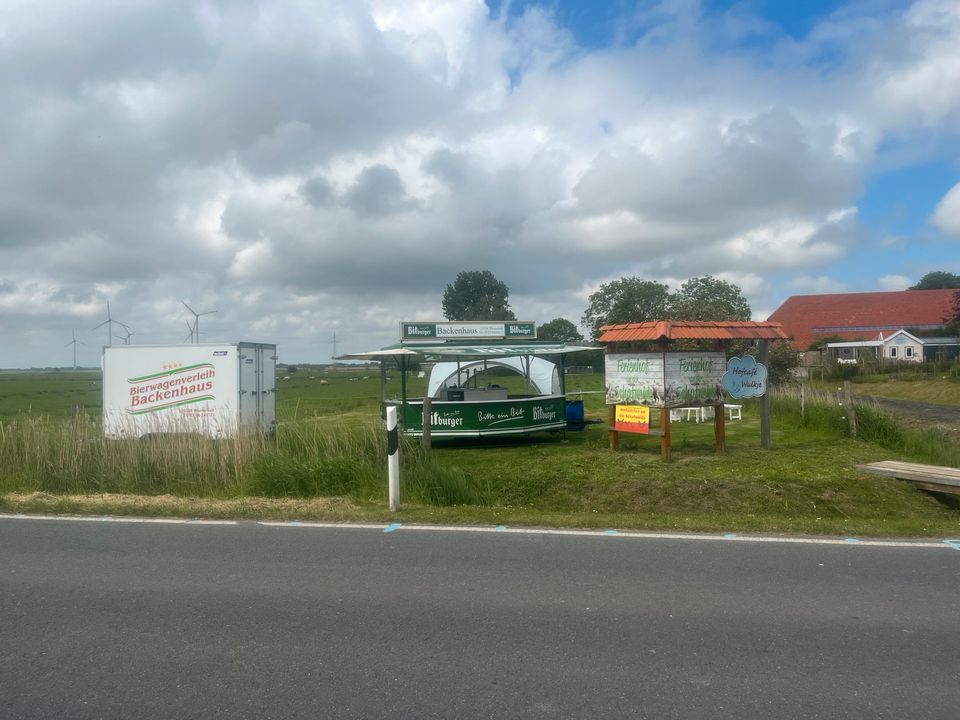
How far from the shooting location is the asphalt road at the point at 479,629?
4.34m

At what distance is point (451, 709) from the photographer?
4219 millimetres

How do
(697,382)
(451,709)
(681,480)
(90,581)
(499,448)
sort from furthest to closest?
(499,448), (697,382), (681,480), (90,581), (451,709)

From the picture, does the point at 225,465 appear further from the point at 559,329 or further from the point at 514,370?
the point at 559,329

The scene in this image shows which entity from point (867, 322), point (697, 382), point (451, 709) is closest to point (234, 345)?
point (697, 382)

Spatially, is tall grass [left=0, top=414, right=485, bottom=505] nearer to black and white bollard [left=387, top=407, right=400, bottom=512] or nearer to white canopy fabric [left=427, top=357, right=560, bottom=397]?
black and white bollard [left=387, top=407, right=400, bottom=512]

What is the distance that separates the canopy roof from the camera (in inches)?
695

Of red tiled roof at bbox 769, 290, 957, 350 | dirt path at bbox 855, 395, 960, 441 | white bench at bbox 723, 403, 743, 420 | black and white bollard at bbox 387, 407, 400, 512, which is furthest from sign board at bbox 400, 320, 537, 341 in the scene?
red tiled roof at bbox 769, 290, 957, 350

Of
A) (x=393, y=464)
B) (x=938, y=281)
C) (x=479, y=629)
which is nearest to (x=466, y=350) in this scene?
(x=393, y=464)

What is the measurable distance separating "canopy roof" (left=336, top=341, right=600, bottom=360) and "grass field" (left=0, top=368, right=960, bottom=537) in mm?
3043

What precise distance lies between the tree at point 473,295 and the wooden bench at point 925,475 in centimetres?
7780

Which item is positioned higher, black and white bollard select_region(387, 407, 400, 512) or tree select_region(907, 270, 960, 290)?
tree select_region(907, 270, 960, 290)

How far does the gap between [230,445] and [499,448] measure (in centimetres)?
658

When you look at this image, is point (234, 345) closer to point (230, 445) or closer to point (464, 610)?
point (230, 445)

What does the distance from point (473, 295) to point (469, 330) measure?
72.6 m
